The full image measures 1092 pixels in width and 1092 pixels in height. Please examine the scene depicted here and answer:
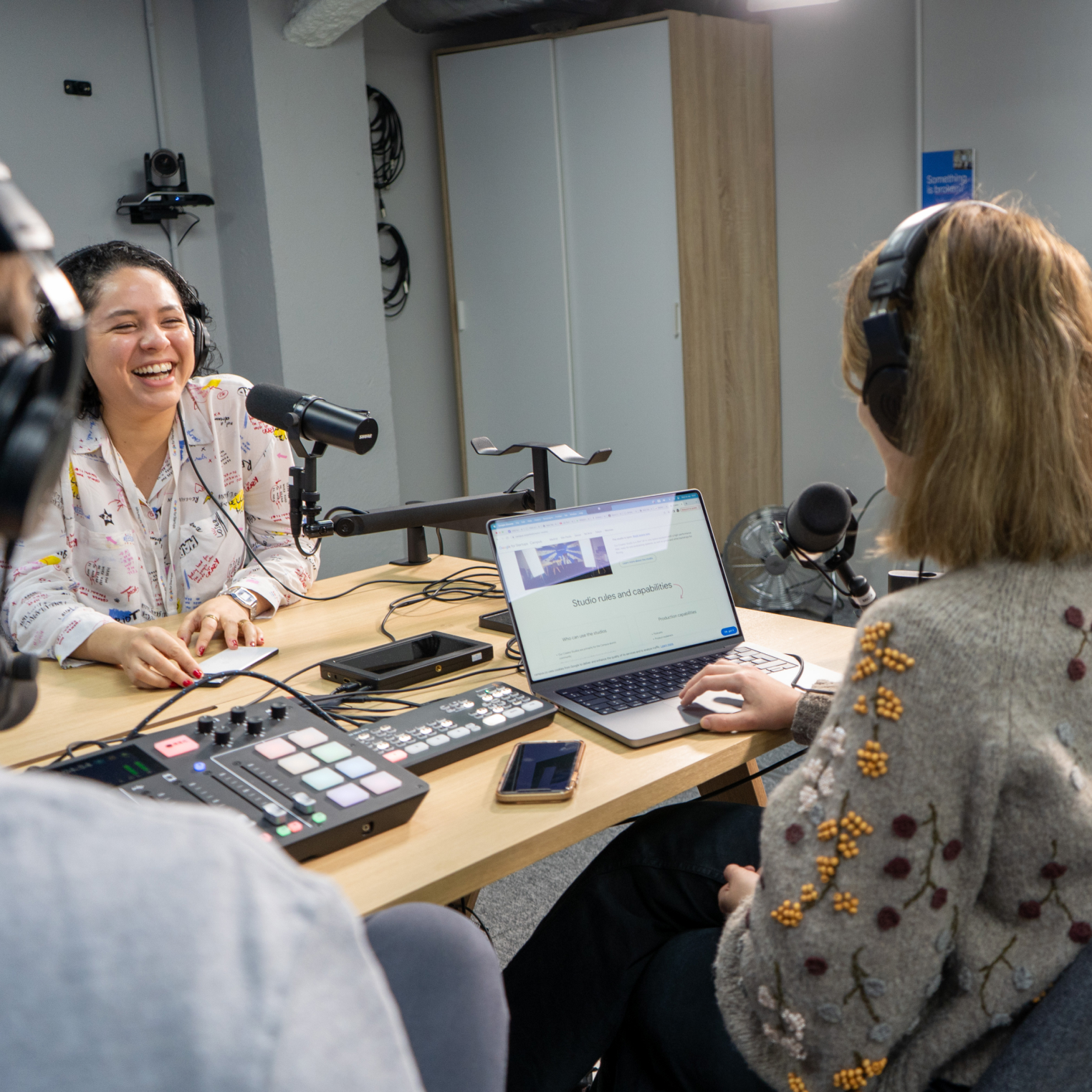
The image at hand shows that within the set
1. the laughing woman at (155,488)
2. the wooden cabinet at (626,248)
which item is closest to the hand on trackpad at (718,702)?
the laughing woman at (155,488)

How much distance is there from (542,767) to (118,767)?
1.40 ft

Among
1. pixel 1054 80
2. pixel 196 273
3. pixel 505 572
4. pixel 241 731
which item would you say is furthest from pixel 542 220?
pixel 241 731

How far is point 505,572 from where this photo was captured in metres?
1.31

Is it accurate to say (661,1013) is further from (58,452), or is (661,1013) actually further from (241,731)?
(58,452)

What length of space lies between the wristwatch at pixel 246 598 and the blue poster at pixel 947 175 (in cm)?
290

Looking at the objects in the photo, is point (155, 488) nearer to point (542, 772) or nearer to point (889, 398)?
point (542, 772)

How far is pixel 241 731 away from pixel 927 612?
70 cm

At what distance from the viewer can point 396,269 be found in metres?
4.23

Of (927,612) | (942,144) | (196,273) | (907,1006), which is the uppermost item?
(942,144)

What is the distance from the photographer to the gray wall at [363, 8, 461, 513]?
4.10 m

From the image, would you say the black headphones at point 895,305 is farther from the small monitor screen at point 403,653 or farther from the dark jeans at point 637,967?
the small monitor screen at point 403,653

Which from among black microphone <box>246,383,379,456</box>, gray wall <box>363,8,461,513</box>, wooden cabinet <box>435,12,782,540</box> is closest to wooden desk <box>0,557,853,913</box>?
black microphone <box>246,383,379,456</box>

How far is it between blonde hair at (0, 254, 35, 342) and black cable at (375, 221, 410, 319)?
364 cm

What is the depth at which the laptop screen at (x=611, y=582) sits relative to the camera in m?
1.32
